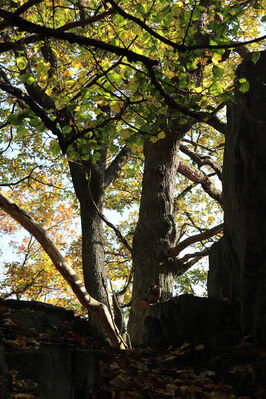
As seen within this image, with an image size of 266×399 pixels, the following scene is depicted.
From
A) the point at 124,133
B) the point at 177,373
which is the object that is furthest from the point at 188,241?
the point at 124,133

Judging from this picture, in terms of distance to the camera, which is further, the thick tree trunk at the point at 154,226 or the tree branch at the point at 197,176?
the tree branch at the point at 197,176

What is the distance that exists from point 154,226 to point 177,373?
4540 mm

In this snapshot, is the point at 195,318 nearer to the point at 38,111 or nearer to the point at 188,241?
the point at 188,241

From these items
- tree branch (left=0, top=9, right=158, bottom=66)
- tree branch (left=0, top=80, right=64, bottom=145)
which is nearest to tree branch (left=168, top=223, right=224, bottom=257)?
tree branch (left=0, top=80, right=64, bottom=145)

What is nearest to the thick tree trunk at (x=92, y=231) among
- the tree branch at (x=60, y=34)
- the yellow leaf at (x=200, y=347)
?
the yellow leaf at (x=200, y=347)

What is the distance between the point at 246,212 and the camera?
612 centimetres

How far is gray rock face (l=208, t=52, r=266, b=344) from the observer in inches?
228

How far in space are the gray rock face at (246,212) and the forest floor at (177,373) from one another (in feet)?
1.83

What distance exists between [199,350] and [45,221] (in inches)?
647

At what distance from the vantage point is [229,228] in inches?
269

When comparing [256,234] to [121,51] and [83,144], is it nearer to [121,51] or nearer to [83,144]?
[83,144]

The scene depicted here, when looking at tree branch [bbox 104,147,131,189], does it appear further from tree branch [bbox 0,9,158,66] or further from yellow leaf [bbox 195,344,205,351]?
tree branch [bbox 0,9,158,66]

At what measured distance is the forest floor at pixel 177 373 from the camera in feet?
15.1

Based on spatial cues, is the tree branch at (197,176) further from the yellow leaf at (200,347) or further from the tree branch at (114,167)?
the yellow leaf at (200,347)
